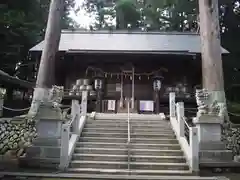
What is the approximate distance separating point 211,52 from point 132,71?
5.10 metres

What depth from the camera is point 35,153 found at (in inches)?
314

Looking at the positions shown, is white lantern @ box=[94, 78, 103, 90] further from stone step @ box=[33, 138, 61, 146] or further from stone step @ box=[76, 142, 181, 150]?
stone step @ box=[33, 138, 61, 146]

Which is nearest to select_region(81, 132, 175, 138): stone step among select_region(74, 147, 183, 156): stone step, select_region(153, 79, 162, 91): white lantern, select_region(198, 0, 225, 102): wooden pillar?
select_region(74, 147, 183, 156): stone step

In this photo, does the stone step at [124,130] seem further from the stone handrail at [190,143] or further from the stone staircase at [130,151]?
the stone handrail at [190,143]

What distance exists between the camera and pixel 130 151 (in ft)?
28.3

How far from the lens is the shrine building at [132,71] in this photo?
15.2 meters

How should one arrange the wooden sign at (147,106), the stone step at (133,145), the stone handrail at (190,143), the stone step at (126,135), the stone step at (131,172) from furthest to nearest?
the wooden sign at (147,106) < the stone step at (126,135) < the stone step at (133,145) < the stone handrail at (190,143) < the stone step at (131,172)

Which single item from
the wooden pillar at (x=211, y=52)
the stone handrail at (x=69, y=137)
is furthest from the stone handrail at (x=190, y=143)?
the stone handrail at (x=69, y=137)

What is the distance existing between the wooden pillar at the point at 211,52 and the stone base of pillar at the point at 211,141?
3.02 meters

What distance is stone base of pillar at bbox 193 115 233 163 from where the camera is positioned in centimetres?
813

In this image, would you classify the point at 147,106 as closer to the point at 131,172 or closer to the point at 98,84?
the point at 98,84

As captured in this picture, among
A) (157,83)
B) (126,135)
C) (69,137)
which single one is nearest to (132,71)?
(157,83)

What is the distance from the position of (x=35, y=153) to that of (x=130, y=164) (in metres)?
2.66

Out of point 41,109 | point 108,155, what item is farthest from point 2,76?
point 108,155
